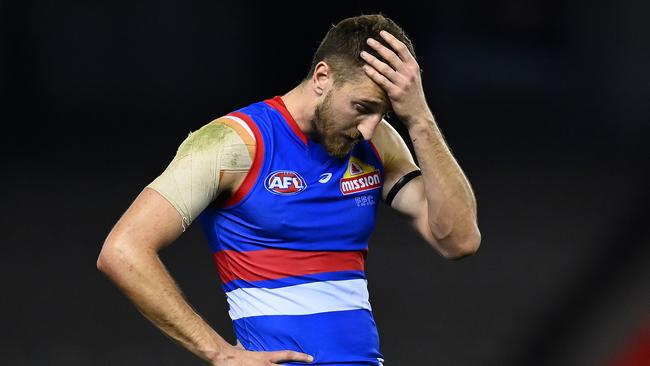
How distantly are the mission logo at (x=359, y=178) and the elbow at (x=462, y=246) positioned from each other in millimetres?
201

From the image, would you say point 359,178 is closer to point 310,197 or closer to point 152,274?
point 310,197

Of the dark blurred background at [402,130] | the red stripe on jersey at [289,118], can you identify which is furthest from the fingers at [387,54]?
the dark blurred background at [402,130]

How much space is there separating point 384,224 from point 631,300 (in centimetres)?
115

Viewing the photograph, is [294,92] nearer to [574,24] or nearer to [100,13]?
[100,13]

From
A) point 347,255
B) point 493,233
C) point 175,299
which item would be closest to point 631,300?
point 493,233

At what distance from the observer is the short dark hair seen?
226 cm

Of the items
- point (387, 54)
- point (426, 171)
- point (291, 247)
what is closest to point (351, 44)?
point (387, 54)

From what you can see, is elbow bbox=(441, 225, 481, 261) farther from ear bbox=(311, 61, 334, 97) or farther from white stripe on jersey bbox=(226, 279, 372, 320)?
ear bbox=(311, 61, 334, 97)

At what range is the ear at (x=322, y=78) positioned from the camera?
7.52ft

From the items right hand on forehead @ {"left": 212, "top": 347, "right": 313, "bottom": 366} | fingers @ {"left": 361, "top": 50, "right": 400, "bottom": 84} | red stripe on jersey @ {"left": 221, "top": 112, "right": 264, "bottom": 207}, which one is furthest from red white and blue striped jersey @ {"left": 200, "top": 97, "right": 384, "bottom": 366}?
fingers @ {"left": 361, "top": 50, "right": 400, "bottom": 84}

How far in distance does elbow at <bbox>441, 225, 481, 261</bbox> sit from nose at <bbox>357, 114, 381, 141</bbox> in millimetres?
314

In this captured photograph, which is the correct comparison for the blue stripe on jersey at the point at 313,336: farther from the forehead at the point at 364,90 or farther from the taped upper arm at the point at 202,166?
the forehead at the point at 364,90

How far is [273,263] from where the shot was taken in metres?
2.25

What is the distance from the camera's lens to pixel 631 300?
16.4ft
